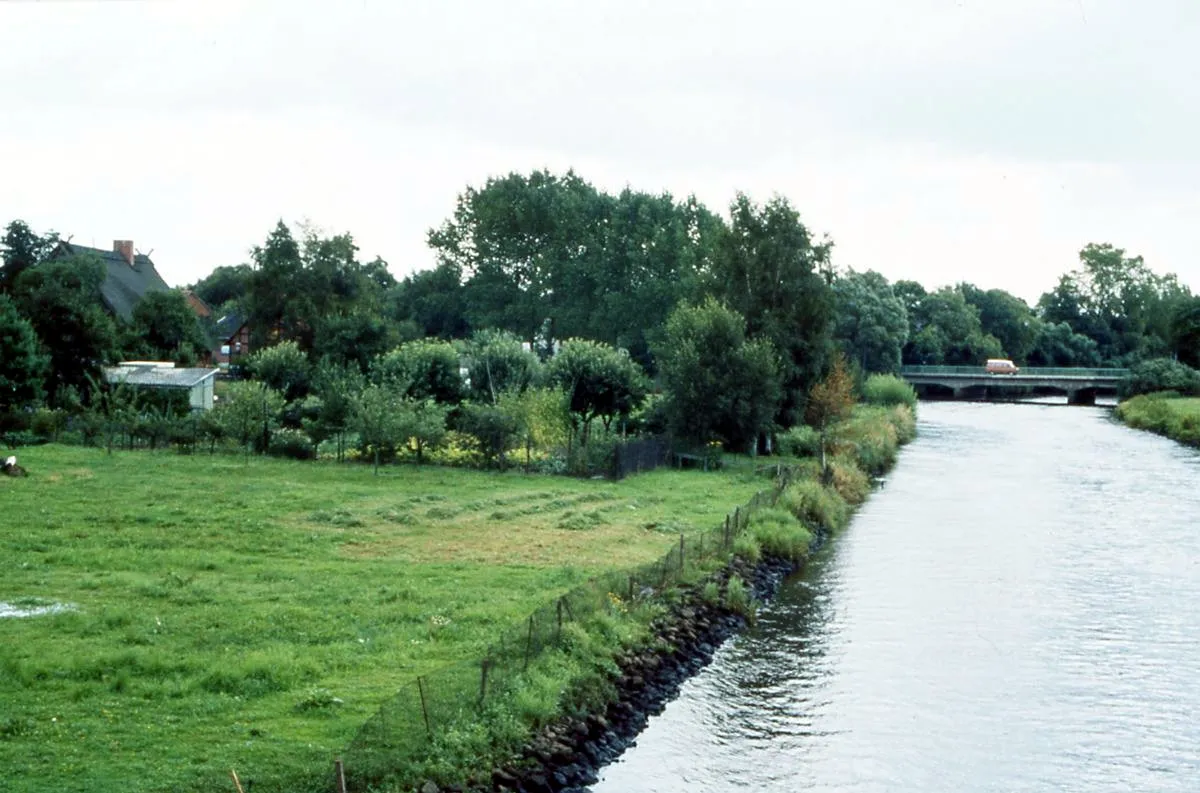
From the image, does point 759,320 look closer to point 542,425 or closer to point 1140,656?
point 542,425

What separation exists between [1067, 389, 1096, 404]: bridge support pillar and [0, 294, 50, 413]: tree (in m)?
115

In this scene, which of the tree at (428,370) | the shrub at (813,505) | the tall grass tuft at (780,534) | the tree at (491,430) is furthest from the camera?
the tree at (428,370)

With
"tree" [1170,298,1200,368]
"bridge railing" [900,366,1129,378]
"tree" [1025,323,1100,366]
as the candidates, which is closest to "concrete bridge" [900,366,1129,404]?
"bridge railing" [900,366,1129,378]

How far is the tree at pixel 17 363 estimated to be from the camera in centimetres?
6125

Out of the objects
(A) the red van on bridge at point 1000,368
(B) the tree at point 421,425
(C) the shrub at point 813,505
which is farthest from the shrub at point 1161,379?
(B) the tree at point 421,425

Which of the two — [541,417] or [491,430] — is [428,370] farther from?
[491,430]

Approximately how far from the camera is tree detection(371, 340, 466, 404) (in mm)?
66625

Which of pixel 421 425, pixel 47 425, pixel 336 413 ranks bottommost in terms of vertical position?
pixel 47 425

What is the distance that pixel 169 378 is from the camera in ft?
229

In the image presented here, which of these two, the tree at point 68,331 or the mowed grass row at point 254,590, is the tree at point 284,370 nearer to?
the tree at point 68,331

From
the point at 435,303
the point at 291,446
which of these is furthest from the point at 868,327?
the point at 291,446

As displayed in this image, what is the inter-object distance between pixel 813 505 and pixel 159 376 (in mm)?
38143

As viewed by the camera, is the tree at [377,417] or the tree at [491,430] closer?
the tree at [377,417]

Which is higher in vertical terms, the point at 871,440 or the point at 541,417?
the point at 541,417
